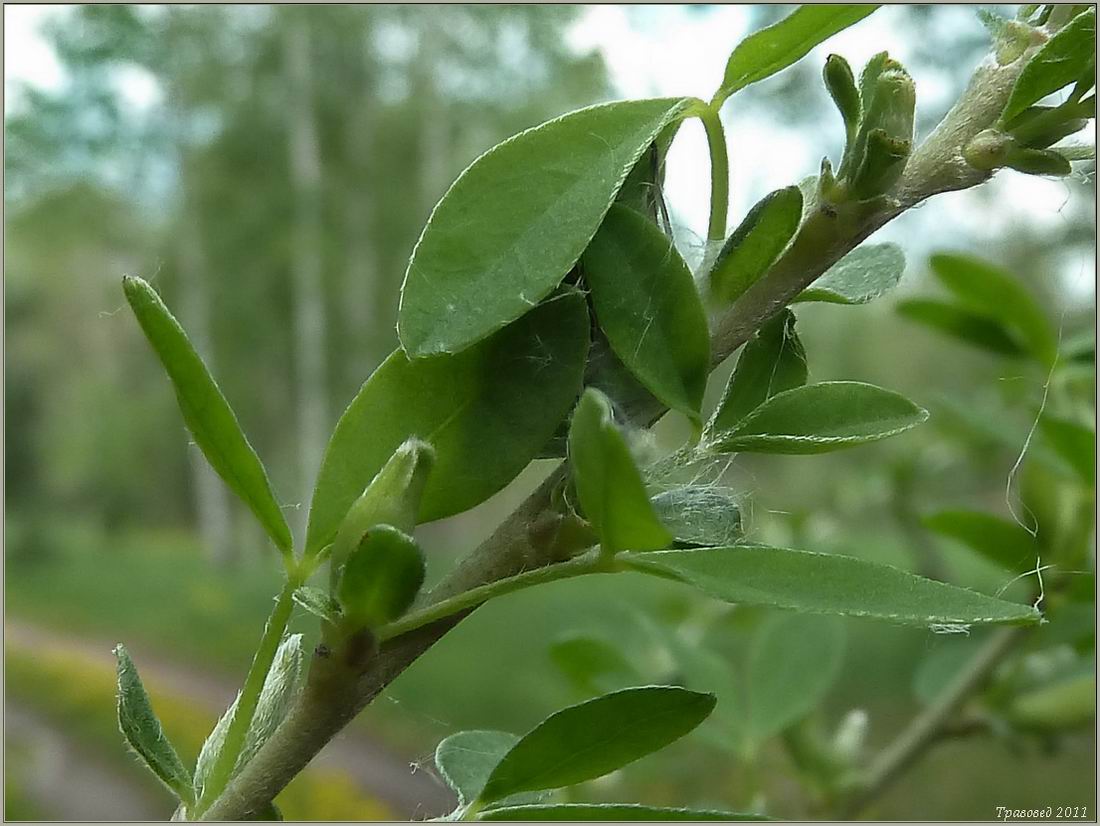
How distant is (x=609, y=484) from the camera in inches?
6.5

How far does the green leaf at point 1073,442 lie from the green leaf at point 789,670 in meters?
0.16

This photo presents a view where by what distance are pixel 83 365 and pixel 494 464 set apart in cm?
575

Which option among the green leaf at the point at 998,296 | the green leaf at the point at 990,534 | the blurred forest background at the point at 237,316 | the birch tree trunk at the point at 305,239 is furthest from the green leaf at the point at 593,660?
the birch tree trunk at the point at 305,239

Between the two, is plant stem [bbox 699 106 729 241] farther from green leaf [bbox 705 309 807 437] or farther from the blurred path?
the blurred path

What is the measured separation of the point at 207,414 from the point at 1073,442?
1.32ft

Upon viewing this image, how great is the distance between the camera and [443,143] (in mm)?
4242

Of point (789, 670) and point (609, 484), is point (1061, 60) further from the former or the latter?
point (789, 670)

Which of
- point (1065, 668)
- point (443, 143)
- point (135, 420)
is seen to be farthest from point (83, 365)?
point (1065, 668)

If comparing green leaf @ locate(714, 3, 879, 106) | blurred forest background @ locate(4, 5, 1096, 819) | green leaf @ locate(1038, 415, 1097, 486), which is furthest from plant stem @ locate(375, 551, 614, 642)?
blurred forest background @ locate(4, 5, 1096, 819)

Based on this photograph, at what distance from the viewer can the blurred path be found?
1.92 meters

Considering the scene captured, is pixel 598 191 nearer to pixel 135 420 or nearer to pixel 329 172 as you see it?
pixel 329 172

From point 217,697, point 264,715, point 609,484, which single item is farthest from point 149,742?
point 217,697

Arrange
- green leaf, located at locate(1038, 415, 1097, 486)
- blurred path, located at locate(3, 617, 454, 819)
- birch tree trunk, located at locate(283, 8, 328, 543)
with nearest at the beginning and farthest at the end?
green leaf, located at locate(1038, 415, 1097, 486), blurred path, located at locate(3, 617, 454, 819), birch tree trunk, located at locate(283, 8, 328, 543)

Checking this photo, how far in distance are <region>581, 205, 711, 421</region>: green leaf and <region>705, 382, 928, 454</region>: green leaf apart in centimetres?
2
